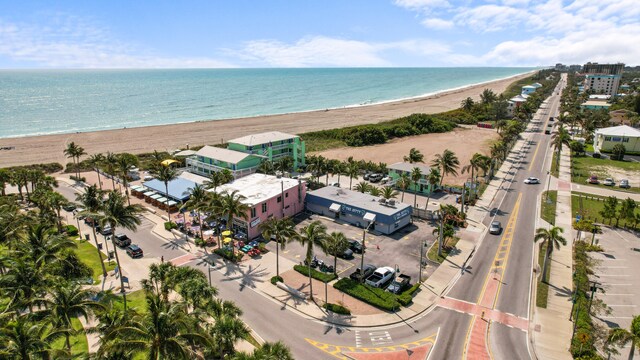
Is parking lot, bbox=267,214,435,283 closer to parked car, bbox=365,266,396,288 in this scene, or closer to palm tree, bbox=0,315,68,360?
parked car, bbox=365,266,396,288

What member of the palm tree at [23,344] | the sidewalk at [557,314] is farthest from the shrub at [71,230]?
Answer: the sidewalk at [557,314]

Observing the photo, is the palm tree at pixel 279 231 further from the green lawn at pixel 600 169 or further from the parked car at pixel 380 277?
the green lawn at pixel 600 169

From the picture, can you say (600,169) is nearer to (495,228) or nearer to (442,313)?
(495,228)

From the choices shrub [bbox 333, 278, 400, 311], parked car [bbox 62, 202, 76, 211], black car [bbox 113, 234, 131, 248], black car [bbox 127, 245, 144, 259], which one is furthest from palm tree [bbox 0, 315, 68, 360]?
parked car [bbox 62, 202, 76, 211]

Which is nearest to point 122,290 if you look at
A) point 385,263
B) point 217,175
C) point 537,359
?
point 217,175

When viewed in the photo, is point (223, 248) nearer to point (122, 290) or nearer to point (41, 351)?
point (122, 290)
